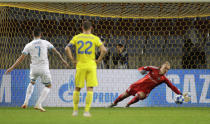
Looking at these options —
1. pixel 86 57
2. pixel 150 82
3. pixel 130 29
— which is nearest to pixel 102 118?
pixel 86 57

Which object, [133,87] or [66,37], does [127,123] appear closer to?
[133,87]

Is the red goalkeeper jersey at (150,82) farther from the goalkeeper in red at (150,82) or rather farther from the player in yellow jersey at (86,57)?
the player in yellow jersey at (86,57)

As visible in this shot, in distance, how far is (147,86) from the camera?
9422 millimetres

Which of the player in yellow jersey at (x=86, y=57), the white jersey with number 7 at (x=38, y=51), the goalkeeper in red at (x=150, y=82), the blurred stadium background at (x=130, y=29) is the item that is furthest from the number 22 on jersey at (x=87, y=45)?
the blurred stadium background at (x=130, y=29)

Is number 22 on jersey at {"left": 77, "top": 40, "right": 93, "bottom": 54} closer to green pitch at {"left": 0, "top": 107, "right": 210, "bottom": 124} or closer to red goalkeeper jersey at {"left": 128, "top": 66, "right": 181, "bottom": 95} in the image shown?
green pitch at {"left": 0, "top": 107, "right": 210, "bottom": 124}

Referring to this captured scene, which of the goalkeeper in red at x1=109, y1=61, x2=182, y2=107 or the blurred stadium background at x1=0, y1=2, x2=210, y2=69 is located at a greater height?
the blurred stadium background at x1=0, y1=2, x2=210, y2=69

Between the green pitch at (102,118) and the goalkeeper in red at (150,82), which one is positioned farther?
the goalkeeper in red at (150,82)

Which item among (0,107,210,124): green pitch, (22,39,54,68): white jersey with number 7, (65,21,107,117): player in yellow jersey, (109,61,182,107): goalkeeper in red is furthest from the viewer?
(109,61,182,107): goalkeeper in red

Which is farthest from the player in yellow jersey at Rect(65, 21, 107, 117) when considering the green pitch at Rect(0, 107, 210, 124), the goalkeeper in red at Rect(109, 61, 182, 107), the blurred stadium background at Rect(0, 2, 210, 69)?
the blurred stadium background at Rect(0, 2, 210, 69)

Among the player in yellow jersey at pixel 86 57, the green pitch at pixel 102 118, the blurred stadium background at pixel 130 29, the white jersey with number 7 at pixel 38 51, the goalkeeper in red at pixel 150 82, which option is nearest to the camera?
the green pitch at pixel 102 118

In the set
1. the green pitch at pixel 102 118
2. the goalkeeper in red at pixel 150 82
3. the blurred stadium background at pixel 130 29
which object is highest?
the blurred stadium background at pixel 130 29

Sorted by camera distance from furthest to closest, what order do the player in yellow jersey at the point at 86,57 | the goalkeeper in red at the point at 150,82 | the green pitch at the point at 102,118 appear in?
the goalkeeper in red at the point at 150,82
the player in yellow jersey at the point at 86,57
the green pitch at the point at 102,118

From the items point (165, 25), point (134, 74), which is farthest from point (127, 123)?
point (165, 25)

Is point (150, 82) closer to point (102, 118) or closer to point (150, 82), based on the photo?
point (150, 82)
